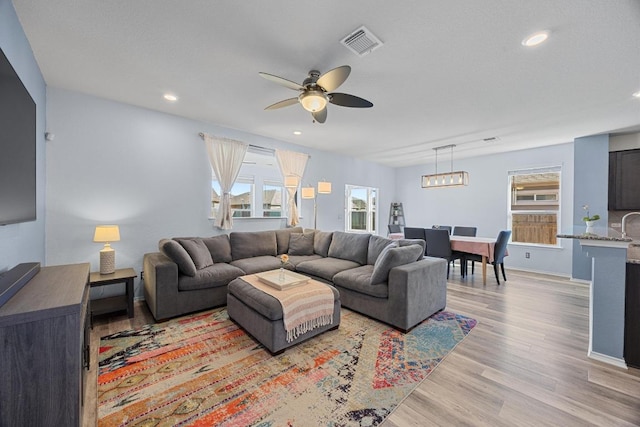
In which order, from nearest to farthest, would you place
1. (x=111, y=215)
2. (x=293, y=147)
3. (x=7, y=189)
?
1. (x=7, y=189)
2. (x=111, y=215)
3. (x=293, y=147)

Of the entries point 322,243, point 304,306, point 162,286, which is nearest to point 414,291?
point 304,306

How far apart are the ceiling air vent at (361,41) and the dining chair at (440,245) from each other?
11.3 ft

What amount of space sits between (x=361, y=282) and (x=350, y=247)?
3.49 feet

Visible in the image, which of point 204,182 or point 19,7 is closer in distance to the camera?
point 19,7

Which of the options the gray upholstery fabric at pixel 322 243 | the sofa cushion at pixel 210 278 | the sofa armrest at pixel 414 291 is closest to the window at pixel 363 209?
the gray upholstery fabric at pixel 322 243

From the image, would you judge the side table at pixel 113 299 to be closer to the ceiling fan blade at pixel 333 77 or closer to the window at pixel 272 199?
the window at pixel 272 199

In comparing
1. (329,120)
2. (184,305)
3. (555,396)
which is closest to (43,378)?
(184,305)

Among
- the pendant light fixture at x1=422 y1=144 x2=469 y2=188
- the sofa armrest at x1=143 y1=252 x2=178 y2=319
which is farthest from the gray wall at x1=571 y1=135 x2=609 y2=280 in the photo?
the sofa armrest at x1=143 y1=252 x2=178 y2=319

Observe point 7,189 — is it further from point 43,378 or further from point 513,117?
point 513,117

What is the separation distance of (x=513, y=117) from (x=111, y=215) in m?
5.64

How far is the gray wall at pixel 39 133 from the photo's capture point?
1685 millimetres

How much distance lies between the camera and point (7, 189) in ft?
4.84

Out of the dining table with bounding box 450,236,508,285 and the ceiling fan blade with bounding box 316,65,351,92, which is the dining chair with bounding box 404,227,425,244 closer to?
A: the dining table with bounding box 450,236,508,285

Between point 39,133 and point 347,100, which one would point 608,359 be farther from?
point 39,133
